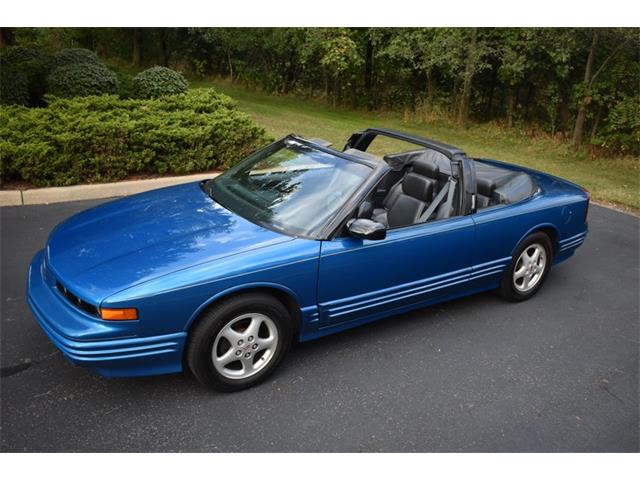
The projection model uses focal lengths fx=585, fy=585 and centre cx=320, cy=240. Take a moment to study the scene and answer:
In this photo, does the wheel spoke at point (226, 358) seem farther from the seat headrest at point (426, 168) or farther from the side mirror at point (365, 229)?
the seat headrest at point (426, 168)

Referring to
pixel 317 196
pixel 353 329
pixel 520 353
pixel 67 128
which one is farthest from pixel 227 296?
pixel 67 128

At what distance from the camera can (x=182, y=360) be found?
356cm

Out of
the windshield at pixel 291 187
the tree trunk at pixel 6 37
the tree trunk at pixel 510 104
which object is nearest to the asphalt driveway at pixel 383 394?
the windshield at pixel 291 187

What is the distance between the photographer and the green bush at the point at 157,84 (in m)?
11.1

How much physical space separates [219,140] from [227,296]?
18.0 ft

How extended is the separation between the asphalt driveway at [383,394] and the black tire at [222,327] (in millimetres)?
99

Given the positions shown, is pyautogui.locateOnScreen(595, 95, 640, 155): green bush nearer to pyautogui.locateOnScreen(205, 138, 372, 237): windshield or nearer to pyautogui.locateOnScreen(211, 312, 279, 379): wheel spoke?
pyautogui.locateOnScreen(205, 138, 372, 237): windshield

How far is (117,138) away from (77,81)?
11.2 ft

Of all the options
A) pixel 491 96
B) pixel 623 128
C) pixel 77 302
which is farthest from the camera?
pixel 491 96

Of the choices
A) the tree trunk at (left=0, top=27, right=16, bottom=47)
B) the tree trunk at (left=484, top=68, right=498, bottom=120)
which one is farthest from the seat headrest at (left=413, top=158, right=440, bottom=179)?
the tree trunk at (left=484, top=68, right=498, bottom=120)

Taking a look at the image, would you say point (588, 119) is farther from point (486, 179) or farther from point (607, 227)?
point (486, 179)

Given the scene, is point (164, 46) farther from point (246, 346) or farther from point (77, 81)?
point (246, 346)

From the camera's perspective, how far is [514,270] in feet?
16.8

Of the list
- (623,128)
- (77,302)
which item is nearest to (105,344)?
(77,302)
